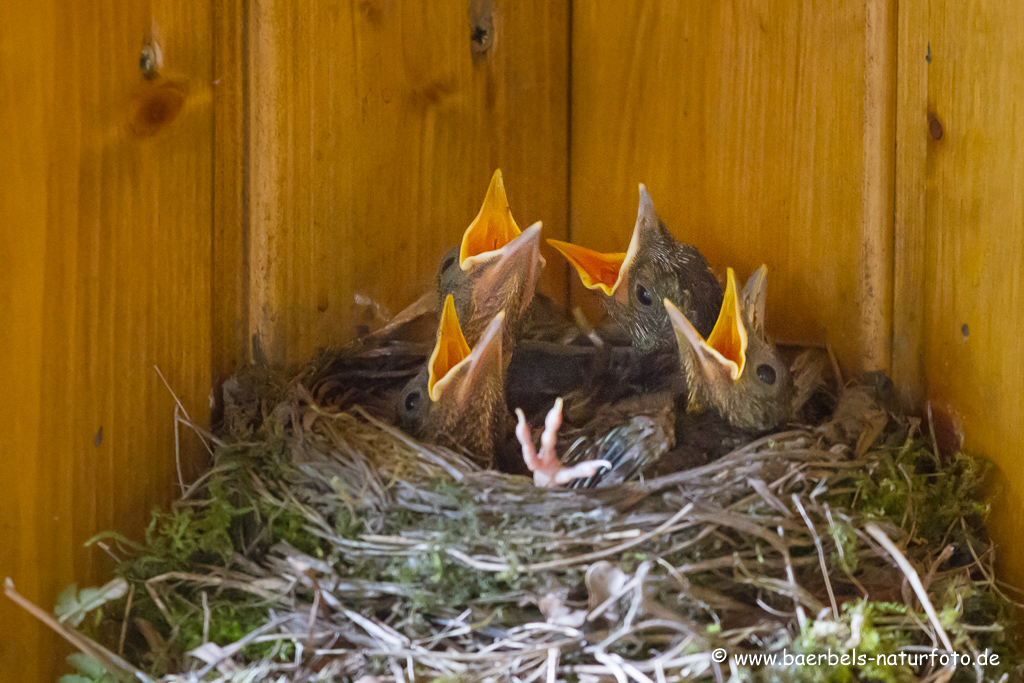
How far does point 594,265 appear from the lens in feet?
4.65

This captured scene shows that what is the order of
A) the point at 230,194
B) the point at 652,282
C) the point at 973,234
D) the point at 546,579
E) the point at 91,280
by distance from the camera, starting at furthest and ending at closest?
1. the point at 652,282
2. the point at 230,194
3. the point at 973,234
4. the point at 91,280
5. the point at 546,579

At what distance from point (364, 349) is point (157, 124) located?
1.57ft

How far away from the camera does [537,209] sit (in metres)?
1.61

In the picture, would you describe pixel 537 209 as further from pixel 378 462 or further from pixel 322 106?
pixel 378 462

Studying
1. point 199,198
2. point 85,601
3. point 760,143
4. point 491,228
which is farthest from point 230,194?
point 760,143

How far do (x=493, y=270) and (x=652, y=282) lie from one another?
26 centimetres

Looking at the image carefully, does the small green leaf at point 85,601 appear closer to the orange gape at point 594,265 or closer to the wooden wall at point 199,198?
the wooden wall at point 199,198

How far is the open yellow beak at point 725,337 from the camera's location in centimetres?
111

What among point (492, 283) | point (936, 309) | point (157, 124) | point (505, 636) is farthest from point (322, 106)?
point (936, 309)

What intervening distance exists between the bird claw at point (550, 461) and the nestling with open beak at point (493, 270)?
1.06 feet

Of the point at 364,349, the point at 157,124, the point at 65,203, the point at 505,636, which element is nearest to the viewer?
the point at 505,636

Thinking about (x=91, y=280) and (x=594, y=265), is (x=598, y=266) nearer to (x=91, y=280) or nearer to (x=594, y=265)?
(x=594, y=265)

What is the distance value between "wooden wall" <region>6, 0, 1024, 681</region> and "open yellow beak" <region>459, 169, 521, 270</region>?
0.18 meters

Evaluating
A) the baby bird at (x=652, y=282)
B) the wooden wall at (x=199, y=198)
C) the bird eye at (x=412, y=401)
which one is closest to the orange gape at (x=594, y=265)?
the baby bird at (x=652, y=282)
